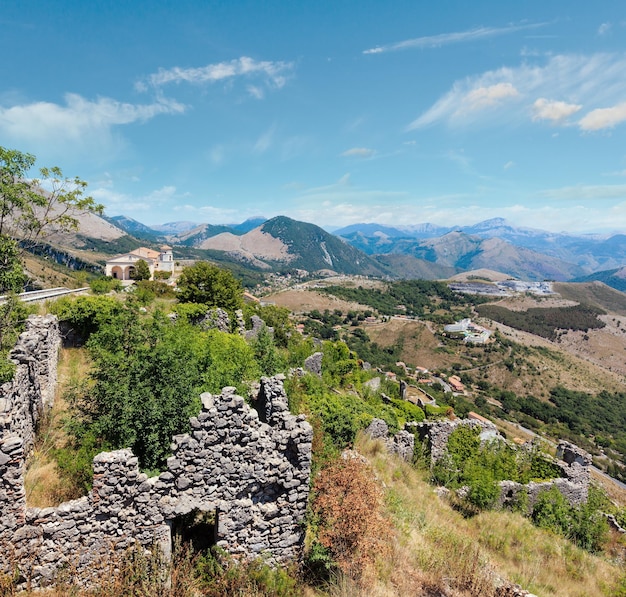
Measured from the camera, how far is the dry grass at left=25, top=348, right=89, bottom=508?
704cm

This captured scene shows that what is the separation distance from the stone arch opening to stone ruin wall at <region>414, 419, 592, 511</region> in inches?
429

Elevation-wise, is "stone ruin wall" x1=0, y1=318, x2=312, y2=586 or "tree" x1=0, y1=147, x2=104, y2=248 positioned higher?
"tree" x1=0, y1=147, x2=104, y2=248

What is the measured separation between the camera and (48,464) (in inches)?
327

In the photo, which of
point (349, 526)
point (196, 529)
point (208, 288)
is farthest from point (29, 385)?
point (208, 288)

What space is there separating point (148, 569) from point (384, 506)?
560cm

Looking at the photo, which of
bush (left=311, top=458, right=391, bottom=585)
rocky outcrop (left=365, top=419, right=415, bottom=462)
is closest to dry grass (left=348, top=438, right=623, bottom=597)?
bush (left=311, top=458, right=391, bottom=585)

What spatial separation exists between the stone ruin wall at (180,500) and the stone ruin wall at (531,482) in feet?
35.0

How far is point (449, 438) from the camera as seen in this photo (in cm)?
1623

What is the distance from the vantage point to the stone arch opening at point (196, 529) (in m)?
6.84

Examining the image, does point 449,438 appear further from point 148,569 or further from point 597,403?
point 597,403

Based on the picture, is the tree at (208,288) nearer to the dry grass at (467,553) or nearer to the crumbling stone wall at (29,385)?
the crumbling stone wall at (29,385)

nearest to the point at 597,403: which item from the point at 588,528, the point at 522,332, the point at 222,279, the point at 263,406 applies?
the point at 522,332

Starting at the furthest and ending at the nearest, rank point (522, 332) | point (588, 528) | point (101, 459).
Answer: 1. point (522, 332)
2. point (588, 528)
3. point (101, 459)

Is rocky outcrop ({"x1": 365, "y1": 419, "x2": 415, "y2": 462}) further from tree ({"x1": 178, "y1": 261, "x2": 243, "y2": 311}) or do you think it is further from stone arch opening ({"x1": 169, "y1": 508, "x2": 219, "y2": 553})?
tree ({"x1": 178, "y1": 261, "x2": 243, "y2": 311})
